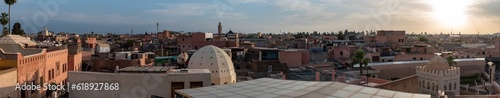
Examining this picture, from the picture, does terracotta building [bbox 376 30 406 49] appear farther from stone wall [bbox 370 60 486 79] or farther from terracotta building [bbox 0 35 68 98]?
terracotta building [bbox 0 35 68 98]

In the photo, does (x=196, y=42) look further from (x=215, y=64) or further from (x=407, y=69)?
(x=215, y=64)

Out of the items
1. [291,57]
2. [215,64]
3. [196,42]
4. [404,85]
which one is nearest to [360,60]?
[291,57]

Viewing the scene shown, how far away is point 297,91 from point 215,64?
28.3 ft

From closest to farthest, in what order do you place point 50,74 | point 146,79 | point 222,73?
1. point 146,79
2. point 222,73
3. point 50,74

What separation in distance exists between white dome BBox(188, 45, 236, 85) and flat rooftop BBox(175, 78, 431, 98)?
22.6 ft

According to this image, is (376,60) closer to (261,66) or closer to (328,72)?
(328,72)

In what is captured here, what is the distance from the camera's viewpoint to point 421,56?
40.2 metres

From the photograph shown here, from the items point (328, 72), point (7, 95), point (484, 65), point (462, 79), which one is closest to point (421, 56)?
point (462, 79)

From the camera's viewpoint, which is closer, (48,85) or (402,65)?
(48,85)

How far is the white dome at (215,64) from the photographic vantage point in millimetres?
17703

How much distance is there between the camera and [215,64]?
1783cm

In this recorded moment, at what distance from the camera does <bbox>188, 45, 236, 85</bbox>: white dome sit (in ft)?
58.1

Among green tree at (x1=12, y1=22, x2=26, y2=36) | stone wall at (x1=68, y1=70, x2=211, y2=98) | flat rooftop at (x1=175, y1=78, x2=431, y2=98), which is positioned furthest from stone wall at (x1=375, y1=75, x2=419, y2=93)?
green tree at (x1=12, y1=22, x2=26, y2=36)

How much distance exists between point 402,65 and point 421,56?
6.08m
